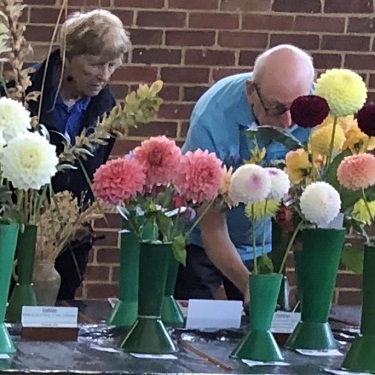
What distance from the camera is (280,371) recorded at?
1.58m

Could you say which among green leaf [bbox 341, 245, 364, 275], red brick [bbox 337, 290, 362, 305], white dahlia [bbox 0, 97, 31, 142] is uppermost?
white dahlia [bbox 0, 97, 31, 142]

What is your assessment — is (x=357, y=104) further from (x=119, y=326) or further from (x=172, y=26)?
(x=172, y=26)

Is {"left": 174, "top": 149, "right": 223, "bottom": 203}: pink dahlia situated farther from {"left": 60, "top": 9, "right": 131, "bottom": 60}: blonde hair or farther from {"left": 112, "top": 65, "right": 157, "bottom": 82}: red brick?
{"left": 112, "top": 65, "right": 157, "bottom": 82}: red brick

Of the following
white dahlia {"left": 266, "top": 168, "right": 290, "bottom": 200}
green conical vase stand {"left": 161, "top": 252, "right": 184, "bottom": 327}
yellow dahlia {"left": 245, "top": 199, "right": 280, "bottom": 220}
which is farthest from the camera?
green conical vase stand {"left": 161, "top": 252, "right": 184, "bottom": 327}

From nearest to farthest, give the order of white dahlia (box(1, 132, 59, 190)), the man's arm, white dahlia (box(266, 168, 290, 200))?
white dahlia (box(1, 132, 59, 190)) < white dahlia (box(266, 168, 290, 200)) < the man's arm

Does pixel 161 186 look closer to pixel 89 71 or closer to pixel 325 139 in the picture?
pixel 325 139

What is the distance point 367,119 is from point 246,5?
1735mm

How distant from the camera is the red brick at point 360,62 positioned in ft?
11.0

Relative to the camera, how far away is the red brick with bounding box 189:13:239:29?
129 inches

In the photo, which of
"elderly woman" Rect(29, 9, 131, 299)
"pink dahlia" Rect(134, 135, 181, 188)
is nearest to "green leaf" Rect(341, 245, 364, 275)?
"pink dahlia" Rect(134, 135, 181, 188)

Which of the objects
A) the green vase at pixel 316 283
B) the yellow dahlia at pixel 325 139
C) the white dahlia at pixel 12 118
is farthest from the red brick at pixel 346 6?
the white dahlia at pixel 12 118

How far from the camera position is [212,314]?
189cm

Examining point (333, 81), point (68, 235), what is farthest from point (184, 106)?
point (333, 81)

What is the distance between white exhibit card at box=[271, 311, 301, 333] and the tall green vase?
19.3 inches
